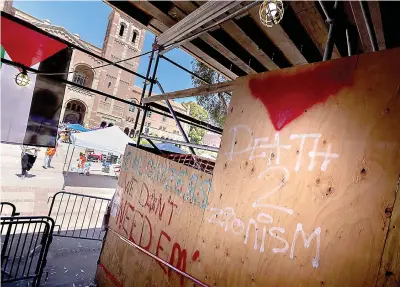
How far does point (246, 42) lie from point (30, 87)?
3534mm

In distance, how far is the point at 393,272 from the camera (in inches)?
68.2

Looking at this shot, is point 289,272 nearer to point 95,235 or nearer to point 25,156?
point 95,235

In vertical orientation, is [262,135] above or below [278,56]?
below

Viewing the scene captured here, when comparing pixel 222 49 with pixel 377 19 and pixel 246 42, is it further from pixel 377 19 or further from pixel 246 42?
pixel 377 19

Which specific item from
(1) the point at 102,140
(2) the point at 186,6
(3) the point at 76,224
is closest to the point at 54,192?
(3) the point at 76,224


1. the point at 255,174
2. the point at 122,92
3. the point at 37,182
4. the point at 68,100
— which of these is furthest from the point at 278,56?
the point at 122,92

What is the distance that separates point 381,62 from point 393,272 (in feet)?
Answer: 5.36

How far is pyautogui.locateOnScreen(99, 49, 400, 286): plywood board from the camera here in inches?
74.9

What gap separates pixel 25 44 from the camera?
3463 mm

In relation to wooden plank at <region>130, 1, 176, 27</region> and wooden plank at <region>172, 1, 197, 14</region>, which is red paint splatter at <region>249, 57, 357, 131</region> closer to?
wooden plank at <region>172, 1, 197, 14</region>

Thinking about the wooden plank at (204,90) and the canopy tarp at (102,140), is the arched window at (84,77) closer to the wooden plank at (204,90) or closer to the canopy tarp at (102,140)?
the canopy tarp at (102,140)

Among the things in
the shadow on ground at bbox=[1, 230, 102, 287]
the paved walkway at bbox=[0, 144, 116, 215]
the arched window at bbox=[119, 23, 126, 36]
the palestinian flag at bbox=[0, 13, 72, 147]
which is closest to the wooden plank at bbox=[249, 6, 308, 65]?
the palestinian flag at bbox=[0, 13, 72, 147]

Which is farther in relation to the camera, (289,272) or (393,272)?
(289,272)

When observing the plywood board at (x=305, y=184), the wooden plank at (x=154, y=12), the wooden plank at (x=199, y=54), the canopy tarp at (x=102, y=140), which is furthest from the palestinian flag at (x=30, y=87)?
the canopy tarp at (x=102, y=140)
